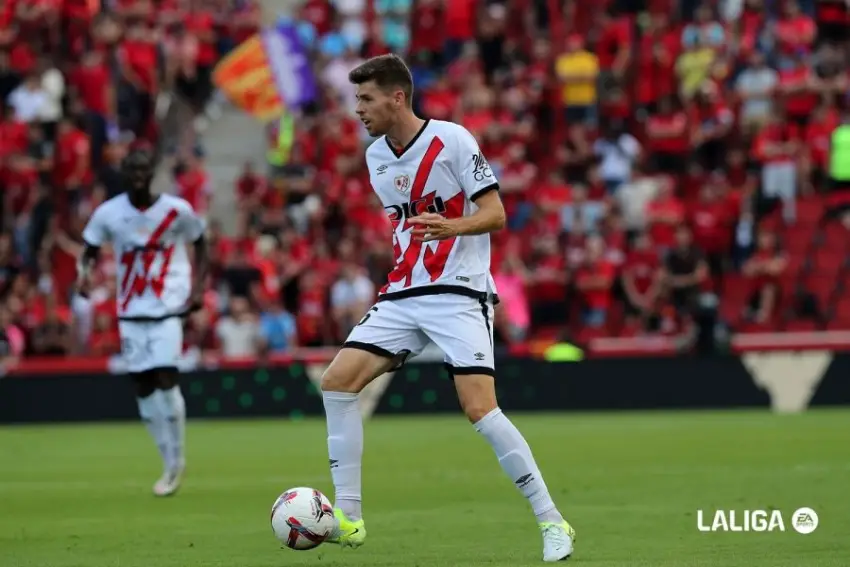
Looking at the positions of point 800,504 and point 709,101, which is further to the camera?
point 709,101

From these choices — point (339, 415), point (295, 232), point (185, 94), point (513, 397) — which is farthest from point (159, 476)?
point (185, 94)

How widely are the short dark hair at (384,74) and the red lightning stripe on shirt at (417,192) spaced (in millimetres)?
291

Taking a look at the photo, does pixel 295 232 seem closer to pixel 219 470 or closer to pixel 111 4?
pixel 111 4

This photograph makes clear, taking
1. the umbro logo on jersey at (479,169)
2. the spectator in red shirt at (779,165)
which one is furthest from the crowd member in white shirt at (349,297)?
the umbro logo on jersey at (479,169)

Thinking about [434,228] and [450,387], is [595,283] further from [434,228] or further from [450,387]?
[434,228]

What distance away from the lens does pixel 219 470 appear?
580 inches

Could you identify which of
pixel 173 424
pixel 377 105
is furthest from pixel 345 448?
pixel 173 424

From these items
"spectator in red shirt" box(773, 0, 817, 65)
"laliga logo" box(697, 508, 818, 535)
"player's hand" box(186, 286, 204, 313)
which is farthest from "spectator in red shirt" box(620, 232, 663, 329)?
"laliga logo" box(697, 508, 818, 535)

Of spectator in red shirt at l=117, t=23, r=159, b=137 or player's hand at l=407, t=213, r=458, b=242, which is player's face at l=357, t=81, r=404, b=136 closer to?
player's hand at l=407, t=213, r=458, b=242

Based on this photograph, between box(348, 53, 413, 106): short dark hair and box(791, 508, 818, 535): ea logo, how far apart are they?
3.36 meters

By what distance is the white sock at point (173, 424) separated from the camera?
41.9 feet

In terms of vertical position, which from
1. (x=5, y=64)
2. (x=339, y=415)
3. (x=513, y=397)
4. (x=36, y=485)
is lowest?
(x=513, y=397)

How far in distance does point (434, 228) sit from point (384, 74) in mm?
938

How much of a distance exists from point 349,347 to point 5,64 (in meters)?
18.5
